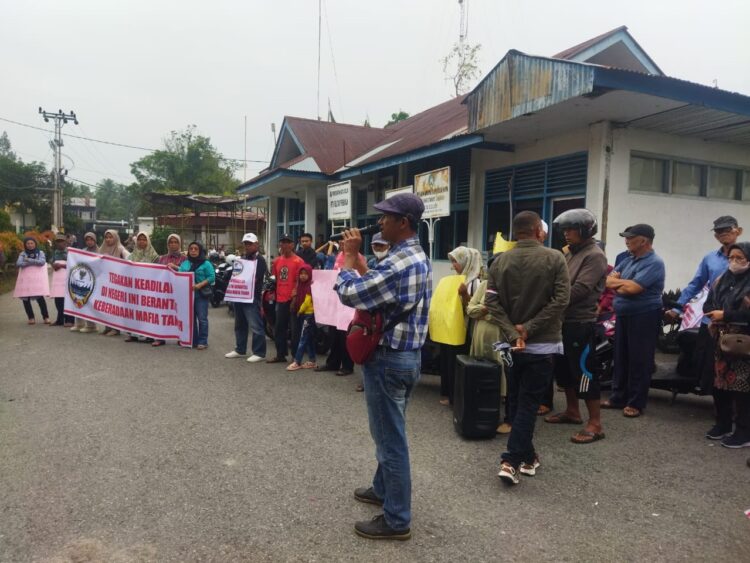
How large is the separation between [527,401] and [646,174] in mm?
6852

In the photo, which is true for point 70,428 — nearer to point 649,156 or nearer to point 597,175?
point 597,175

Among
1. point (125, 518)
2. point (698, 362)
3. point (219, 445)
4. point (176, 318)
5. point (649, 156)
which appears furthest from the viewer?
point (649, 156)

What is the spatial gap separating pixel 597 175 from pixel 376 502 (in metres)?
6.88

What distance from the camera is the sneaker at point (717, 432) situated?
14.7 feet

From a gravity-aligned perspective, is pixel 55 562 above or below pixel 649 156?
below

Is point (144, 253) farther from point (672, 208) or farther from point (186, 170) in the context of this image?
point (186, 170)

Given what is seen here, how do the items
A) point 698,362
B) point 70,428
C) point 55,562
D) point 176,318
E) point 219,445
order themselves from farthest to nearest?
point 176,318 → point 698,362 → point 70,428 → point 219,445 → point 55,562

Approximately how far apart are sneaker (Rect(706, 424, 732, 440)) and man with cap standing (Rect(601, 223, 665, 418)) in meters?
0.63

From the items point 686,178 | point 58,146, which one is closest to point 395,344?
point 686,178

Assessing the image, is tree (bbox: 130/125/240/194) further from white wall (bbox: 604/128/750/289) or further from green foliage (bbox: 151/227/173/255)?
white wall (bbox: 604/128/750/289)

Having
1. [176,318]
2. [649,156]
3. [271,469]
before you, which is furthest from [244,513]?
[649,156]

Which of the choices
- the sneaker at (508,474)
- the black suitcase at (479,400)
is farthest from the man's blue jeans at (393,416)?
the black suitcase at (479,400)

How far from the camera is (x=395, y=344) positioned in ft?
9.10

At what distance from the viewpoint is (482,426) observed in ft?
14.2
